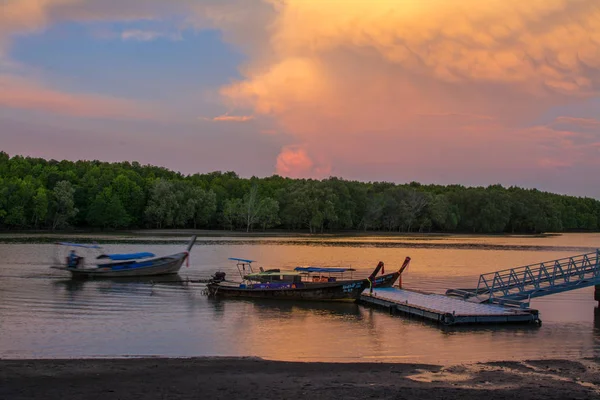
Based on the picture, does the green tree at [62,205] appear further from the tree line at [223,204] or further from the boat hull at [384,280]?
the boat hull at [384,280]

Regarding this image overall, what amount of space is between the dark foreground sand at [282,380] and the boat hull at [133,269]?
28119mm

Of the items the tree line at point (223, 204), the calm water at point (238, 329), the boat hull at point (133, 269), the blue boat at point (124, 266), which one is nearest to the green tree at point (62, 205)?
the tree line at point (223, 204)

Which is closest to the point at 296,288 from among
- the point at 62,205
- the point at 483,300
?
the point at 483,300

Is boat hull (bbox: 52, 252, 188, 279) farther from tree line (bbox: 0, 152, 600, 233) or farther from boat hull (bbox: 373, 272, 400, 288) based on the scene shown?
tree line (bbox: 0, 152, 600, 233)

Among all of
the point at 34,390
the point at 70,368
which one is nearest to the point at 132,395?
the point at 34,390

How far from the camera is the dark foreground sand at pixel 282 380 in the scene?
48.7 feet

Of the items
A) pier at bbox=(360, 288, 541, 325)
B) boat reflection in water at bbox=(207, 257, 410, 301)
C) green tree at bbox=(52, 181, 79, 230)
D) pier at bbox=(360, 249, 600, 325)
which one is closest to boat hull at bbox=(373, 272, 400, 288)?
boat reflection in water at bbox=(207, 257, 410, 301)

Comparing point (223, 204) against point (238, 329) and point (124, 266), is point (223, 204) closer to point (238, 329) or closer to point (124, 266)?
point (124, 266)

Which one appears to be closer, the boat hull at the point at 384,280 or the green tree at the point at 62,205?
the boat hull at the point at 384,280

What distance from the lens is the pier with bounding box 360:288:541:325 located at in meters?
27.9

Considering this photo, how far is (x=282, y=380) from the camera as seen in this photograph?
54.5 feet

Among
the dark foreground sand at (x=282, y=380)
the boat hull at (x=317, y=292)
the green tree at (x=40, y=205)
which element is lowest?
the dark foreground sand at (x=282, y=380)

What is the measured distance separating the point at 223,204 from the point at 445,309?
12431 cm

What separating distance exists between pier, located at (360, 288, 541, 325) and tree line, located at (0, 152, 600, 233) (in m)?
100
